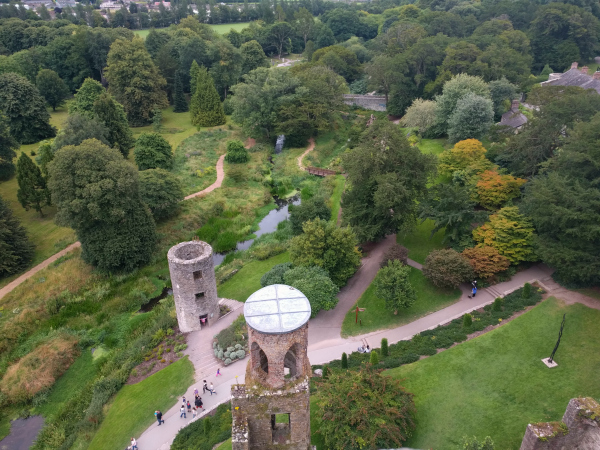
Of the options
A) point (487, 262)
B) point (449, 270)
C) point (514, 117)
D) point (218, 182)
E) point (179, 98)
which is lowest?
point (218, 182)

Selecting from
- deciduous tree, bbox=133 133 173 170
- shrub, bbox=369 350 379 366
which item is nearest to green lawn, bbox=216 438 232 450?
shrub, bbox=369 350 379 366

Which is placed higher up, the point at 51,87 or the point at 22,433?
the point at 51,87

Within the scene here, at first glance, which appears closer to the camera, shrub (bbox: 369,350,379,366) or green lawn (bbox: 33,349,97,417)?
shrub (bbox: 369,350,379,366)

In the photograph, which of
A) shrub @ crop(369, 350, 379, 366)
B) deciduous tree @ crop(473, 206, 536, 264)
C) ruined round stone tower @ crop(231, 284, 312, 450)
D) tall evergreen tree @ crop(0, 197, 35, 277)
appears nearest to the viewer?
ruined round stone tower @ crop(231, 284, 312, 450)

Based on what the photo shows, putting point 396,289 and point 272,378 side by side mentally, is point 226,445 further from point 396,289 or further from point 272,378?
point 396,289

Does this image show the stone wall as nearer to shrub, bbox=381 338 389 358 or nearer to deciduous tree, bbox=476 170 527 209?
shrub, bbox=381 338 389 358

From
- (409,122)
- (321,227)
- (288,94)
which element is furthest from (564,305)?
(288,94)

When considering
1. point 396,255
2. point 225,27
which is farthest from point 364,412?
point 225,27
